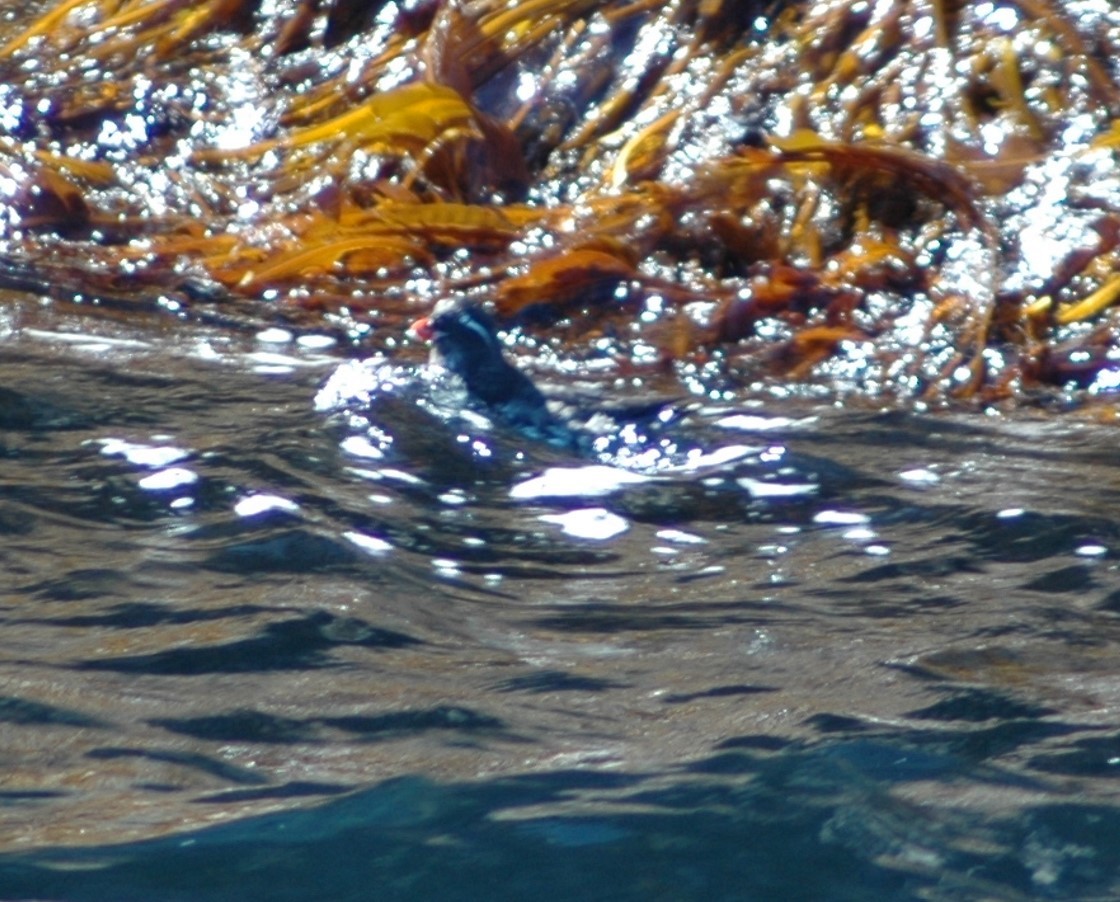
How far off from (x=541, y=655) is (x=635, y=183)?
4.10m

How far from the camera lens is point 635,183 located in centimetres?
733

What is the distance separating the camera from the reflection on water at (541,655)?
2738mm

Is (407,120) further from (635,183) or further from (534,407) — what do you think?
(534,407)

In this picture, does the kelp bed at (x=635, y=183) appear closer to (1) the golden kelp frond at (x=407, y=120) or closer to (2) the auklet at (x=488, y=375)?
(1) the golden kelp frond at (x=407, y=120)

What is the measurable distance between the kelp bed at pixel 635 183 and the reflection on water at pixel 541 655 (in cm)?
115

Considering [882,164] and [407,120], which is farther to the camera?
[407,120]

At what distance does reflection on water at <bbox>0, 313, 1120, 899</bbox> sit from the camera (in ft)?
8.98

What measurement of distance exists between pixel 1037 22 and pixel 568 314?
7.76 ft

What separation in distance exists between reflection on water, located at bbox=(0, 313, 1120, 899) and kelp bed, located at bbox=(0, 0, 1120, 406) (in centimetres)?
115

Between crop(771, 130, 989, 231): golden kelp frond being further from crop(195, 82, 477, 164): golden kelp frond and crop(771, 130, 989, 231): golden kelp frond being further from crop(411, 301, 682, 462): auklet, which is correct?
crop(411, 301, 682, 462): auklet

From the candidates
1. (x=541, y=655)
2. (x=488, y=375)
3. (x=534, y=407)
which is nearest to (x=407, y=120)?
(x=488, y=375)

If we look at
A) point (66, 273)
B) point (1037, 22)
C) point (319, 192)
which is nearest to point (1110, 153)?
point (1037, 22)

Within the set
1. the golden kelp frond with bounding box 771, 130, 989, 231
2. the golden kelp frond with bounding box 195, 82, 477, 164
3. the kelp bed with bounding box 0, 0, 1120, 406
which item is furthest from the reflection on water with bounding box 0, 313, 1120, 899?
the golden kelp frond with bounding box 195, 82, 477, 164

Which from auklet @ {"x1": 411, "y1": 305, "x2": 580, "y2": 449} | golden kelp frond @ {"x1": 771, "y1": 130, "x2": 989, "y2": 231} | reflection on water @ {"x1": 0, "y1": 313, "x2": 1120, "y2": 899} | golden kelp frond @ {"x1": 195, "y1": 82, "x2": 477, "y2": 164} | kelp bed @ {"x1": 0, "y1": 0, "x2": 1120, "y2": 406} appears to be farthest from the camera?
golden kelp frond @ {"x1": 195, "y1": 82, "x2": 477, "y2": 164}
